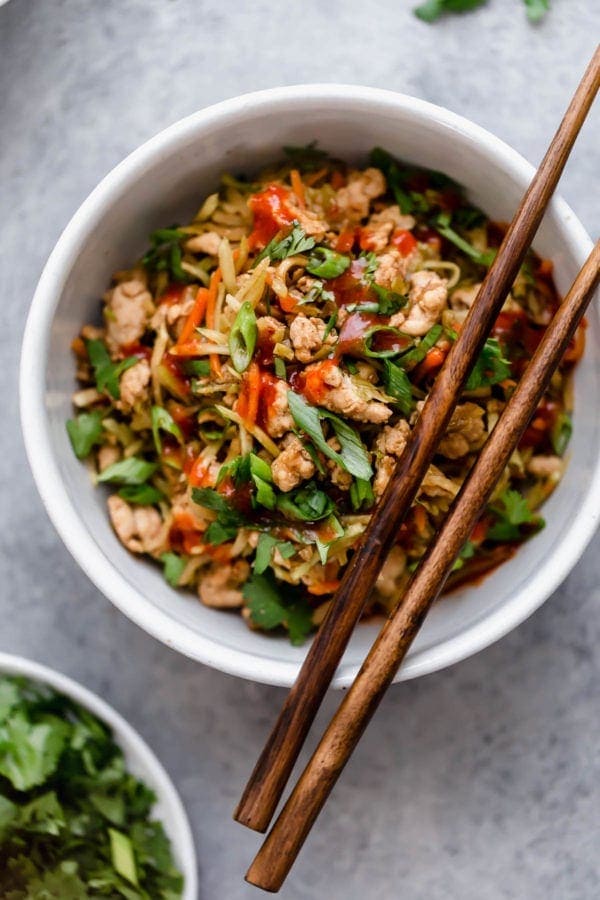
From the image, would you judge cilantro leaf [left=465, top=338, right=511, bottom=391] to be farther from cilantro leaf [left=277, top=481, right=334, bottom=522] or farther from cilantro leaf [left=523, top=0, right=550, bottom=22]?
cilantro leaf [left=523, top=0, right=550, bottom=22]

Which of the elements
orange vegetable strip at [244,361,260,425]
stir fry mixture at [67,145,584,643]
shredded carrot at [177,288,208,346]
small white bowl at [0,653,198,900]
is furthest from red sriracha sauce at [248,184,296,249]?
small white bowl at [0,653,198,900]

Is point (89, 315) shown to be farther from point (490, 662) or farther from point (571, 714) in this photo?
point (571, 714)

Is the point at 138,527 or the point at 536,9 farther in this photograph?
the point at 536,9

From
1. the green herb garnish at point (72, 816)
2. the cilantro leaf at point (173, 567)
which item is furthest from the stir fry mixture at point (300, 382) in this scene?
the green herb garnish at point (72, 816)

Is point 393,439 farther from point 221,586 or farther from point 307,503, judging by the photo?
point 221,586

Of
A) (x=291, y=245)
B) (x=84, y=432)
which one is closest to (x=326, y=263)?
(x=291, y=245)

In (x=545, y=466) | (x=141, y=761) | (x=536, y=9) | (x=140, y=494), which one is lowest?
(x=141, y=761)
